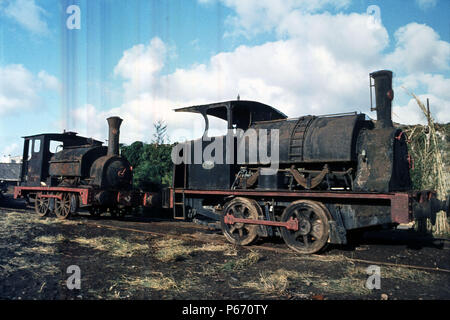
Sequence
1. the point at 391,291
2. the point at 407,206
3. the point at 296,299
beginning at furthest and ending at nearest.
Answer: the point at 407,206 → the point at 391,291 → the point at 296,299

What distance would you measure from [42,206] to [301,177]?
11305 mm

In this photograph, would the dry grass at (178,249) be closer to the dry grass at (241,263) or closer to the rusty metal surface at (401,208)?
the dry grass at (241,263)

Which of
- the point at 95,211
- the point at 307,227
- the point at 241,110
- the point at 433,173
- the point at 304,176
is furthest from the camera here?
the point at 95,211

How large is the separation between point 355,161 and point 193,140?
4.10 metres

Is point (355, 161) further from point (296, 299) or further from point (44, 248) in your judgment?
point (44, 248)

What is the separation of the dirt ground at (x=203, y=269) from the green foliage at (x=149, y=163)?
6.36 metres

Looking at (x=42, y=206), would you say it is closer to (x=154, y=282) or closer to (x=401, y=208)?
(x=154, y=282)

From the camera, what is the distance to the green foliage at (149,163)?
582 inches

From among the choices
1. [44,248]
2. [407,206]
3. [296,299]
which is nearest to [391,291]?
[296,299]

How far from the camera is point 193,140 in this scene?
8.54 m

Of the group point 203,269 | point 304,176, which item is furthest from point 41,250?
point 304,176

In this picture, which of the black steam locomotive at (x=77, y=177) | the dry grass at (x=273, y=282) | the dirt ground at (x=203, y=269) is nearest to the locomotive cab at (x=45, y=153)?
the black steam locomotive at (x=77, y=177)

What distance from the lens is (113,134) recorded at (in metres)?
12.4

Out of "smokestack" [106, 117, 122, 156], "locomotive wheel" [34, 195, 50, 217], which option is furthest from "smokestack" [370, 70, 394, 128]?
"locomotive wheel" [34, 195, 50, 217]
